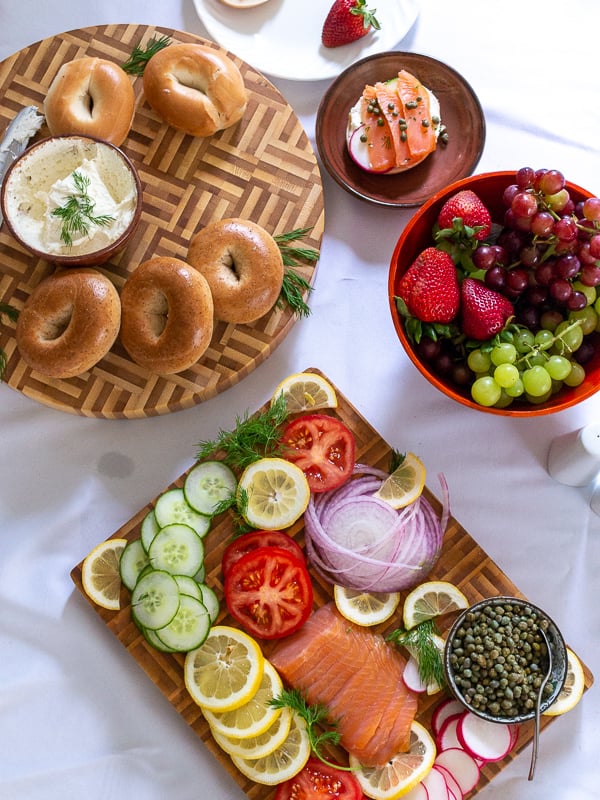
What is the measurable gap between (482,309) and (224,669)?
0.98m

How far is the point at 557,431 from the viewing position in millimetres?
2004

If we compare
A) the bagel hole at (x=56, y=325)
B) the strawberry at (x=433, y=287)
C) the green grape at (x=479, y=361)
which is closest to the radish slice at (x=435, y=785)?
the green grape at (x=479, y=361)

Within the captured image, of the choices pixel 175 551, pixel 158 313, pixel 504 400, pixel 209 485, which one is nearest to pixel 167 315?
pixel 158 313

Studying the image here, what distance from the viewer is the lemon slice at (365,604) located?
1.83 m

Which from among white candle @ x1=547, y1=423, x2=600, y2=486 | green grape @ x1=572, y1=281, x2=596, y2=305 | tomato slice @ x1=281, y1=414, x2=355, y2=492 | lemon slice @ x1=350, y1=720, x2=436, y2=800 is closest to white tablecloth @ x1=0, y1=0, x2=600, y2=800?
white candle @ x1=547, y1=423, x2=600, y2=486

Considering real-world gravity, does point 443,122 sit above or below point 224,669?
above

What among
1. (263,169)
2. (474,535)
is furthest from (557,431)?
(263,169)

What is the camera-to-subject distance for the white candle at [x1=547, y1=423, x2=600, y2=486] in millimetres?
1807

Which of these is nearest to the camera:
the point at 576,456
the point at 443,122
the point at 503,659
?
the point at 503,659

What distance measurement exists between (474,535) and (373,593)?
0.31 meters

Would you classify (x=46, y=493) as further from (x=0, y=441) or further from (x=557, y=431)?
(x=557, y=431)

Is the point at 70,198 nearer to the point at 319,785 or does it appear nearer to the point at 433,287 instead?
the point at 433,287

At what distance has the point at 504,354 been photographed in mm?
1657

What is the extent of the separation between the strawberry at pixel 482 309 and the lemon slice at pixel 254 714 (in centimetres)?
89
